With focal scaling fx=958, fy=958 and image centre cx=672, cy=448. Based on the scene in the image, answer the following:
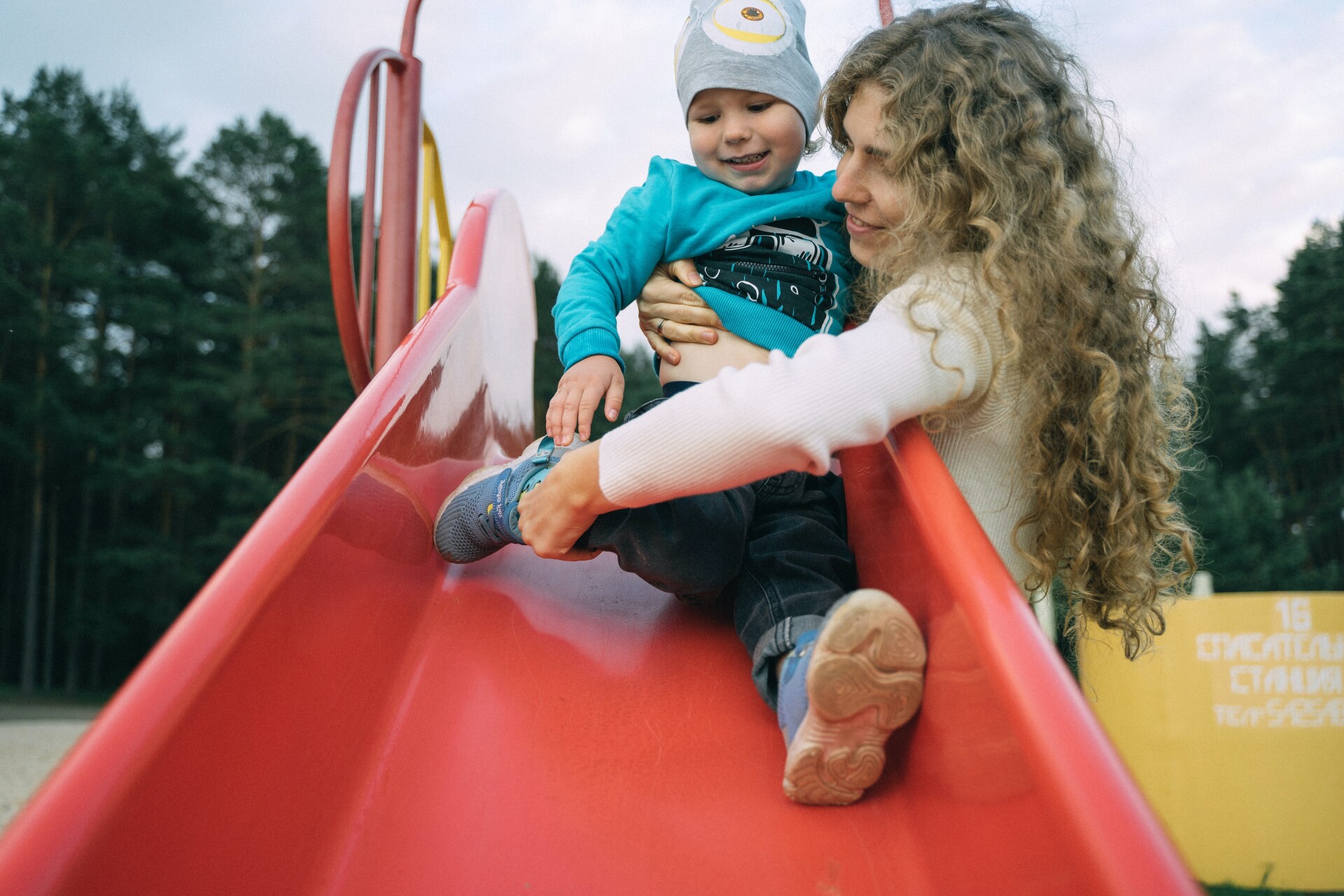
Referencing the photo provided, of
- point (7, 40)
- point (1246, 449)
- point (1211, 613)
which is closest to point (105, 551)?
point (7, 40)

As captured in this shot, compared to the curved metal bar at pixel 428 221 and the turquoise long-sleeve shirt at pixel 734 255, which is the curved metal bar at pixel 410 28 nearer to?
the curved metal bar at pixel 428 221

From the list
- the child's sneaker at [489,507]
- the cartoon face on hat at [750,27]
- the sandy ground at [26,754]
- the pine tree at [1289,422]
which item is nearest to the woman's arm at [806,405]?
the child's sneaker at [489,507]

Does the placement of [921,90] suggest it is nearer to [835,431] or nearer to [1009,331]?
[1009,331]

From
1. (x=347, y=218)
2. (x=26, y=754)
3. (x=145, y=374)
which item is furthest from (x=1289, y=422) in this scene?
(x=347, y=218)

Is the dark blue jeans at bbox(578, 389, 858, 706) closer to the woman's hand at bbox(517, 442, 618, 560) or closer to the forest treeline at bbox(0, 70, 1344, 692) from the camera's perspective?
the woman's hand at bbox(517, 442, 618, 560)

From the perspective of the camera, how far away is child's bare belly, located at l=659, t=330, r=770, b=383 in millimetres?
1552

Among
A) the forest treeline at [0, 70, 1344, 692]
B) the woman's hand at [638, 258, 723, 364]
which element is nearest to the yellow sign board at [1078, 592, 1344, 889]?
the woman's hand at [638, 258, 723, 364]

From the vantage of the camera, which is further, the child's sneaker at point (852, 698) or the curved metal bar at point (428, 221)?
the curved metal bar at point (428, 221)

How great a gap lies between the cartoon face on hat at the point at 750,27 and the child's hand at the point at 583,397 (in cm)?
67

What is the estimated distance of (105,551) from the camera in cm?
1758

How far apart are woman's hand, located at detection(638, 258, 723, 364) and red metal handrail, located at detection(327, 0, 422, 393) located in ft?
2.29

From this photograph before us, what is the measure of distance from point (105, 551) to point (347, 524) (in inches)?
764

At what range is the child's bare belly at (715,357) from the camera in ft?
5.09

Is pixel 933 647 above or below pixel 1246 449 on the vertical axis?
below
